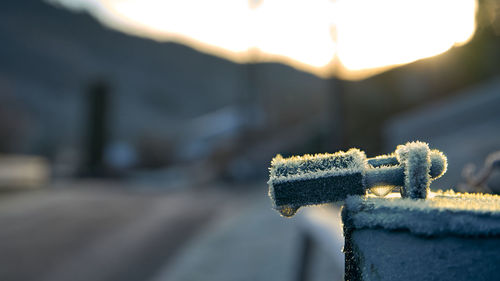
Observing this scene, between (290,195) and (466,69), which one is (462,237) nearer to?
(290,195)

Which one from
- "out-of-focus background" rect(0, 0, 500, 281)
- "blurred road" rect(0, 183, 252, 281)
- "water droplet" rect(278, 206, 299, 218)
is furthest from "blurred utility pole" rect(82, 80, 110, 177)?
"water droplet" rect(278, 206, 299, 218)

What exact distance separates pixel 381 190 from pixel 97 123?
26178 mm

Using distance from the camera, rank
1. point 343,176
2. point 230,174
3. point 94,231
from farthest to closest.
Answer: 1. point 230,174
2. point 94,231
3. point 343,176

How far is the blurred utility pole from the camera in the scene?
24.8m

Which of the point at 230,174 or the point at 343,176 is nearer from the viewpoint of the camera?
the point at 343,176

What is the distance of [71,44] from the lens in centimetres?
13550

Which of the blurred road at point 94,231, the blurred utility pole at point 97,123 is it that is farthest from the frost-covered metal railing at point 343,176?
the blurred utility pole at point 97,123

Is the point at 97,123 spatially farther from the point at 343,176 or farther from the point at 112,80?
the point at 112,80

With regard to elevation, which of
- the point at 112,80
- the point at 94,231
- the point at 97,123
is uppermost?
the point at 112,80

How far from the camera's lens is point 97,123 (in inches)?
1006

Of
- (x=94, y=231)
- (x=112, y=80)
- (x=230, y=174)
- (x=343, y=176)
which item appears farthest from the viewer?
(x=112, y=80)

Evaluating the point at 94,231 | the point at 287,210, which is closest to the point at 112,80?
the point at 94,231

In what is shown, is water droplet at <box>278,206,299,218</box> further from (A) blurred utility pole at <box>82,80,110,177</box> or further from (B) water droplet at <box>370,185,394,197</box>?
(A) blurred utility pole at <box>82,80,110,177</box>

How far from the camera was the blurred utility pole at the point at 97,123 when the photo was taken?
2478cm
